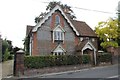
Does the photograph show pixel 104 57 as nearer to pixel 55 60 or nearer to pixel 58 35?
pixel 58 35

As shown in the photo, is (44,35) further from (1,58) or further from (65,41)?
(1,58)

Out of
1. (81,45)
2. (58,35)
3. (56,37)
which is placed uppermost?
(58,35)

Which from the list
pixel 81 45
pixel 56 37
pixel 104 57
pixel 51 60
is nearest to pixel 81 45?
pixel 81 45

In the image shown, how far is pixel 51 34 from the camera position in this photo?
1320 inches

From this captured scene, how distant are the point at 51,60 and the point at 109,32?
1503 cm

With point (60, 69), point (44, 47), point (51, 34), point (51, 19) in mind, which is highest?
point (51, 19)

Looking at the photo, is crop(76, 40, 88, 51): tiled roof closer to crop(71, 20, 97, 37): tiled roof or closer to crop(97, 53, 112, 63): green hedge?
crop(71, 20, 97, 37): tiled roof

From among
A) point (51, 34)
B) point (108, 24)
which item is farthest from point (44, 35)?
point (108, 24)

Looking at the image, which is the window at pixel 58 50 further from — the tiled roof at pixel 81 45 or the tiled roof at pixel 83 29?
the tiled roof at pixel 83 29

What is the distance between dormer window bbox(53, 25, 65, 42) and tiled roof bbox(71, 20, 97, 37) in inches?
183

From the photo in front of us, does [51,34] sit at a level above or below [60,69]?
above

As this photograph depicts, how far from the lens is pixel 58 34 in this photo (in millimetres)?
34062

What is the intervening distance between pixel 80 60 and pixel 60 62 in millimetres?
3273

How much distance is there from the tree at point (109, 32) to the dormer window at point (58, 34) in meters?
7.16
